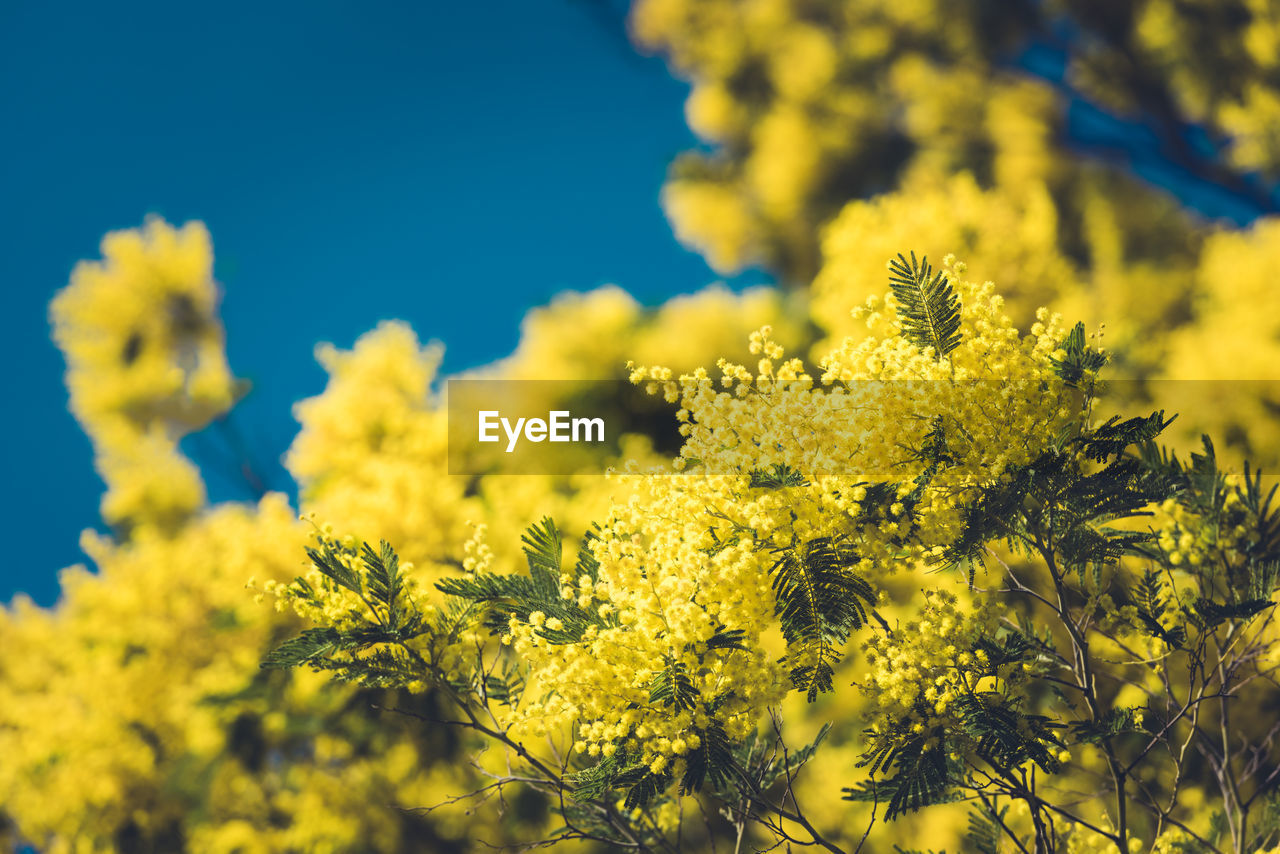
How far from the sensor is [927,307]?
188 centimetres

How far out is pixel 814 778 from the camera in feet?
22.3

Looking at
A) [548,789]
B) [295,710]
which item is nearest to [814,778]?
[295,710]

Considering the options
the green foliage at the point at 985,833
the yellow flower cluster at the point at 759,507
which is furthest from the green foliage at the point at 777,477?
the green foliage at the point at 985,833

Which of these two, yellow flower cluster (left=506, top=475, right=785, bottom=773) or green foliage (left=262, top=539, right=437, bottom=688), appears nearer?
yellow flower cluster (left=506, top=475, right=785, bottom=773)

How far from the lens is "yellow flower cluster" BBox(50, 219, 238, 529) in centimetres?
1045

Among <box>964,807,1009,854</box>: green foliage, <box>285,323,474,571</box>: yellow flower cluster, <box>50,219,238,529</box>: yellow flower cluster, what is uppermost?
<box>50,219,238,529</box>: yellow flower cluster

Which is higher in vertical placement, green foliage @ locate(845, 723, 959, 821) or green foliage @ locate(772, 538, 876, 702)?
green foliage @ locate(772, 538, 876, 702)

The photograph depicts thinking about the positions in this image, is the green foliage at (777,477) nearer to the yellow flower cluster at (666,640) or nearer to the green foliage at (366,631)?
the yellow flower cluster at (666,640)

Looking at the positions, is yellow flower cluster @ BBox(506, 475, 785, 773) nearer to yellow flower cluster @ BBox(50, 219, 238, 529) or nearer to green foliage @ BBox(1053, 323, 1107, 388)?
green foliage @ BBox(1053, 323, 1107, 388)

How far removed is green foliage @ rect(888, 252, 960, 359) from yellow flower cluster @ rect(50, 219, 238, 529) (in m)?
11.1

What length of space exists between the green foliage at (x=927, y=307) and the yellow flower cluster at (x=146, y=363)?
11.1 meters

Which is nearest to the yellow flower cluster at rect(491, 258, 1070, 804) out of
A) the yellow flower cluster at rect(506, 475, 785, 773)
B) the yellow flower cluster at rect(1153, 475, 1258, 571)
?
the yellow flower cluster at rect(506, 475, 785, 773)

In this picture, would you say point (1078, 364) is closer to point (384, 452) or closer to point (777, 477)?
point (777, 477)

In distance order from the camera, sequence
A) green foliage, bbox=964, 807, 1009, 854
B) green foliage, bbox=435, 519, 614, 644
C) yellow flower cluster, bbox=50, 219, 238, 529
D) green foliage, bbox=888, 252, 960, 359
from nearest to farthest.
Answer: green foliage, bbox=888, 252, 960, 359 → green foliage, bbox=435, 519, 614, 644 → green foliage, bbox=964, 807, 1009, 854 → yellow flower cluster, bbox=50, 219, 238, 529
